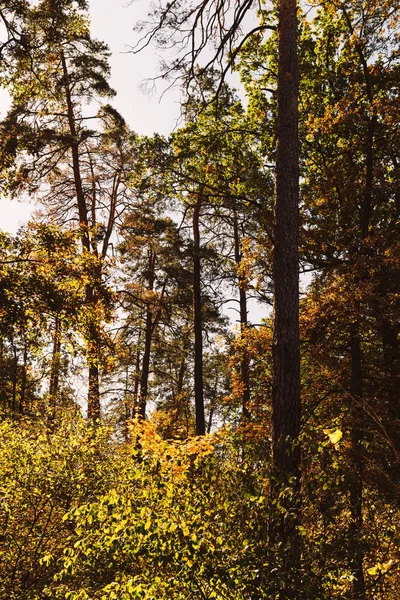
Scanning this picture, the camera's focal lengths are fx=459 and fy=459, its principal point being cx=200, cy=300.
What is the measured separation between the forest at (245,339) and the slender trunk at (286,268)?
1.0 inches

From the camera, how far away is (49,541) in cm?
627

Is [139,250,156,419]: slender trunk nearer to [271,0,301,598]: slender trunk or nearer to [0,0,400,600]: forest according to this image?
[0,0,400,600]: forest

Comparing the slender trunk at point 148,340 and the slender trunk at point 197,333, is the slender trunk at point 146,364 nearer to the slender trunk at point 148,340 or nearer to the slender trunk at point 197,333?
→ the slender trunk at point 148,340

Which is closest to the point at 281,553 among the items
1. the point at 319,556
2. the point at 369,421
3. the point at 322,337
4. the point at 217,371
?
the point at 319,556

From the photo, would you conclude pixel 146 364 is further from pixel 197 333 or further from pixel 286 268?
pixel 286 268

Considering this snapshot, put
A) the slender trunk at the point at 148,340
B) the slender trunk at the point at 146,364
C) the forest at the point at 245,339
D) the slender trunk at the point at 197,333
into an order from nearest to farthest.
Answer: the forest at the point at 245,339 → the slender trunk at the point at 197,333 → the slender trunk at the point at 146,364 → the slender trunk at the point at 148,340

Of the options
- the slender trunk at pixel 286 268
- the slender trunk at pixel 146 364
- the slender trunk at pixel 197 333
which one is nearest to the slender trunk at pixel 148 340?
the slender trunk at pixel 146 364

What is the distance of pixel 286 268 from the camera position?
5.98 m

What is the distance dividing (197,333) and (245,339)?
4916 millimetres

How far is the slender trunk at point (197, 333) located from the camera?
15.5 metres

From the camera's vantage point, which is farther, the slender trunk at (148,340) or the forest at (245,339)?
the slender trunk at (148,340)

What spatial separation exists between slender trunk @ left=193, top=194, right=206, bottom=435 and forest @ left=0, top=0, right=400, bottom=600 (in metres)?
0.09

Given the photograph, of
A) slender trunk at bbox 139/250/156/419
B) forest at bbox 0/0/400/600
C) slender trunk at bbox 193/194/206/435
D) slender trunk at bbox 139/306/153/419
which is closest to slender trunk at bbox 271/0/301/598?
forest at bbox 0/0/400/600

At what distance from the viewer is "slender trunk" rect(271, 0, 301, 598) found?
17.5ft
